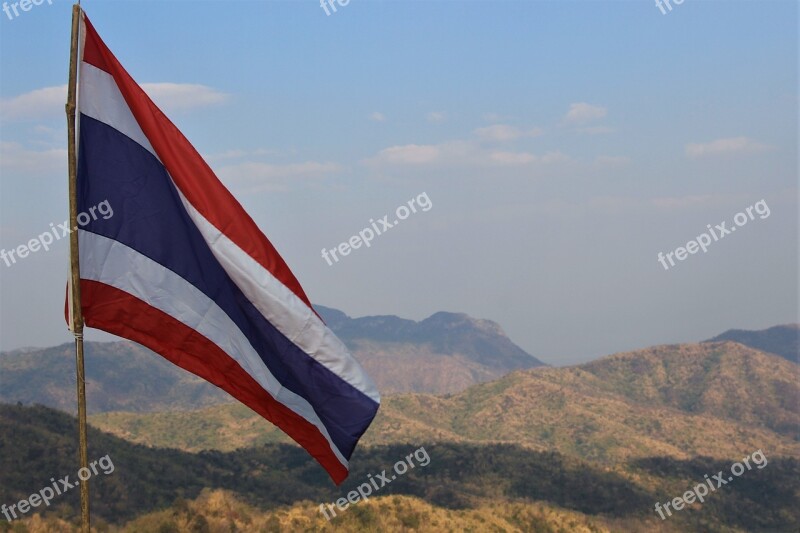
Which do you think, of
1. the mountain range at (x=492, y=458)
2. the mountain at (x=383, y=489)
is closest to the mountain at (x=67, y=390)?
the mountain range at (x=492, y=458)

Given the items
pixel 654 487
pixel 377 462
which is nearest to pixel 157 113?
pixel 377 462

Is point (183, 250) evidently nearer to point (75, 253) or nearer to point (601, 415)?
point (75, 253)

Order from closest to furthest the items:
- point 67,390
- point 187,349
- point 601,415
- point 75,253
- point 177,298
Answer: point 75,253
point 177,298
point 187,349
point 601,415
point 67,390

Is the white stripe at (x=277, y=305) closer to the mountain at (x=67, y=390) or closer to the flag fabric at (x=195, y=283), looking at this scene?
the flag fabric at (x=195, y=283)

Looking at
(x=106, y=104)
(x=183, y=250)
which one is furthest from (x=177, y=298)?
(x=106, y=104)

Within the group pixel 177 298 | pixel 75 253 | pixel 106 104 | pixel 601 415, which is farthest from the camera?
pixel 601 415

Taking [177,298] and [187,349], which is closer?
[177,298]

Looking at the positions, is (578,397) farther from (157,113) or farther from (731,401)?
(157,113)
